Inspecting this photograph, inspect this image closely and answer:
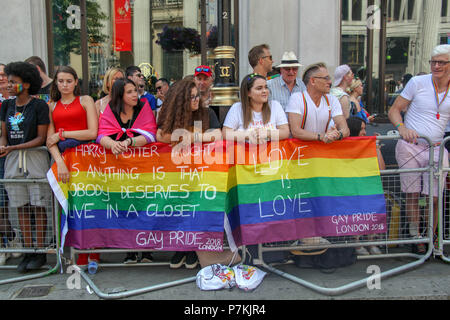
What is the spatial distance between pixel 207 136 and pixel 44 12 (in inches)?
236

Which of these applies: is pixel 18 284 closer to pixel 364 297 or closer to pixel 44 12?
pixel 364 297

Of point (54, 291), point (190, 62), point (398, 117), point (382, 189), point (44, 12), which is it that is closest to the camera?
point (54, 291)

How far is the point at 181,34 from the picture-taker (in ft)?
30.0

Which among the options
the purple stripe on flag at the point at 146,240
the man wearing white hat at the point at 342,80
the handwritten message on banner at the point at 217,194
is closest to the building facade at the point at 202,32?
the man wearing white hat at the point at 342,80

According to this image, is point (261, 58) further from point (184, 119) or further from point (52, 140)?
point (52, 140)

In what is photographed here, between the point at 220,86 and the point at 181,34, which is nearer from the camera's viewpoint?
the point at 220,86

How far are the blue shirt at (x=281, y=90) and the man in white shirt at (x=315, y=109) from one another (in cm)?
67

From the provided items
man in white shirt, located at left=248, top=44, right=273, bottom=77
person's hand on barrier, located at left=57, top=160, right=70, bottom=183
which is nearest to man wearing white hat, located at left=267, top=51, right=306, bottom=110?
man in white shirt, located at left=248, top=44, right=273, bottom=77

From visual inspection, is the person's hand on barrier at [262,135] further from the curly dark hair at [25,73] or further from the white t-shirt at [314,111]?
the curly dark hair at [25,73]

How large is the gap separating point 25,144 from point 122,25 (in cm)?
521

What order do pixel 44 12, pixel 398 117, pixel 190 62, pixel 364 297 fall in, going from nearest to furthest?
pixel 364 297
pixel 398 117
pixel 44 12
pixel 190 62

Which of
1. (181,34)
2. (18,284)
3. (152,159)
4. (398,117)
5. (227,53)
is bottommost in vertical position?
(18,284)

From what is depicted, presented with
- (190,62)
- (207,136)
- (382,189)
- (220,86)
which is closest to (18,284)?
(207,136)
